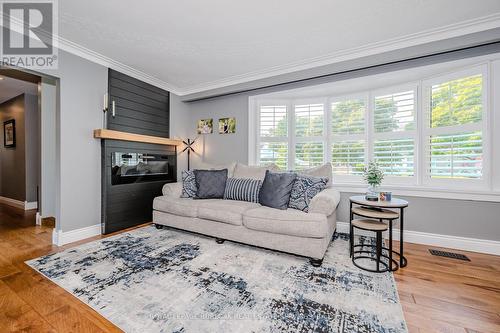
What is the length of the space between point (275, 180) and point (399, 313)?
1645 mm

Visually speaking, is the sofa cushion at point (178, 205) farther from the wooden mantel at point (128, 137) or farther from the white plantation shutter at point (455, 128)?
the white plantation shutter at point (455, 128)

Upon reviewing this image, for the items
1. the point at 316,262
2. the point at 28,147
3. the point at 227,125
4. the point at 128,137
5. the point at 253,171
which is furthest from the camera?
the point at 28,147

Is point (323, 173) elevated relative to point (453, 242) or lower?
elevated

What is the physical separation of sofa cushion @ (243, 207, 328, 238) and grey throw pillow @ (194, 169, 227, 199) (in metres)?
0.80

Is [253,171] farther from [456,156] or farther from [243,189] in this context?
[456,156]

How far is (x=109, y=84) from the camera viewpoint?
10.3 feet

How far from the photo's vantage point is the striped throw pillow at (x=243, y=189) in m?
2.99

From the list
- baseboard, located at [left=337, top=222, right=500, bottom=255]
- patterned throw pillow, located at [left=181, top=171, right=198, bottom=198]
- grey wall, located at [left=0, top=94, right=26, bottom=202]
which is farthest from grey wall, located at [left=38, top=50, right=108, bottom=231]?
baseboard, located at [left=337, top=222, right=500, bottom=255]

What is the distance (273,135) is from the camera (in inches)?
151

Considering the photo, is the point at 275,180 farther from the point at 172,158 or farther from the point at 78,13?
the point at 78,13

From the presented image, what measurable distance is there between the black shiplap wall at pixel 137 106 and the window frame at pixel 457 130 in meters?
4.07

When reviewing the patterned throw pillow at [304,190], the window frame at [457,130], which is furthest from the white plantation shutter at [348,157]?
the patterned throw pillow at [304,190]

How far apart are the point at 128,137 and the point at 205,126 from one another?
4.94 ft

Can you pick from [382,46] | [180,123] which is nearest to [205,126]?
[180,123]
